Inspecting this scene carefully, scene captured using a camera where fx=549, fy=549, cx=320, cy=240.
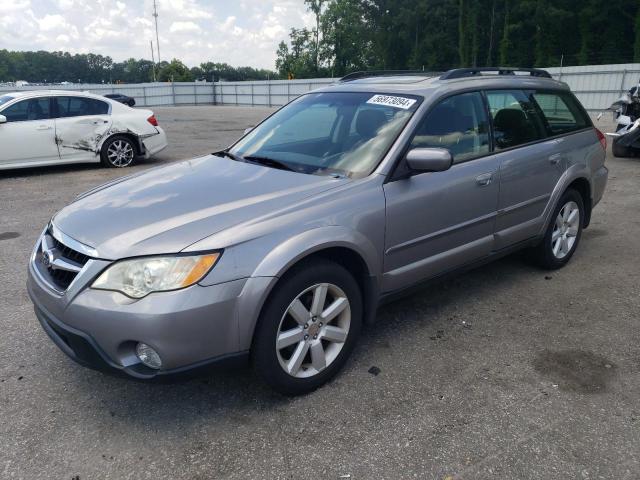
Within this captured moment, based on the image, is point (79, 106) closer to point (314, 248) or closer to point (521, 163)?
point (521, 163)

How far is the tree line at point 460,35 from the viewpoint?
4040 centimetres

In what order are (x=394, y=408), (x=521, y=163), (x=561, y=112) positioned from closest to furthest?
1. (x=394, y=408)
2. (x=521, y=163)
3. (x=561, y=112)

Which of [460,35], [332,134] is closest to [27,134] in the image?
[332,134]

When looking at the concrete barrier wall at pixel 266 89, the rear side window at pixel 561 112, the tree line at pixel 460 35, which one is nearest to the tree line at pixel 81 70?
the tree line at pixel 460 35

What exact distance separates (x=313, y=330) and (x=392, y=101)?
5.41ft

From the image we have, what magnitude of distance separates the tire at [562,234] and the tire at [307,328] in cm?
235

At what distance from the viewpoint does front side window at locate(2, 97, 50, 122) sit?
923 centimetres

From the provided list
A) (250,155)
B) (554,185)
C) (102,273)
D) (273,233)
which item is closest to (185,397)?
(102,273)

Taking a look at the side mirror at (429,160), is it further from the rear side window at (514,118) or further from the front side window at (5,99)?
the front side window at (5,99)

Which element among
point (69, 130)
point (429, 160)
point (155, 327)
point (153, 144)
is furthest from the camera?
point (153, 144)

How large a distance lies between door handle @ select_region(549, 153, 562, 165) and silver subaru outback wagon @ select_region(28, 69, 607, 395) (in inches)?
0.5

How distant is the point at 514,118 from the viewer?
4270mm

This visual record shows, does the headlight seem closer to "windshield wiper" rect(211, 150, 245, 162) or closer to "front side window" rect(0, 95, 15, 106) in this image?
"windshield wiper" rect(211, 150, 245, 162)

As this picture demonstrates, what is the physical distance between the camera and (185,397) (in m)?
3.02
